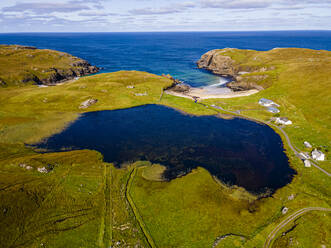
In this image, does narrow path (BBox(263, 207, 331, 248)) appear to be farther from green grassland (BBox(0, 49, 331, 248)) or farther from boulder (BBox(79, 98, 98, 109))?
boulder (BBox(79, 98, 98, 109))

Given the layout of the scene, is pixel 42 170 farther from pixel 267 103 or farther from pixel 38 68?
pixel 38 68

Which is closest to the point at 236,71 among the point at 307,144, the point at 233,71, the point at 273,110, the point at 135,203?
the point at 233,71

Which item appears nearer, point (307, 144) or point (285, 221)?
point (285, 221)

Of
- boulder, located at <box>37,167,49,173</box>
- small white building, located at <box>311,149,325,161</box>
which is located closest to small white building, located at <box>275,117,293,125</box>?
small white building, located at <box>311,149,325,161</box>

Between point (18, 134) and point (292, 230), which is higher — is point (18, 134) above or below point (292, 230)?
above

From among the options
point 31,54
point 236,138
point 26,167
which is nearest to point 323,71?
point 236,138

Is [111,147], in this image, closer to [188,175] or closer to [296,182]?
[188,175]

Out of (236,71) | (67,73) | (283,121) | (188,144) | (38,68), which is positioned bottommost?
(188,144)
